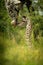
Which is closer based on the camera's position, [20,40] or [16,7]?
[20,40]

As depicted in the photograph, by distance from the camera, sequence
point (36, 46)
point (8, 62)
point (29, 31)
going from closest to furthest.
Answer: point (8, 62) → point (36, 46) → point (29, 31)

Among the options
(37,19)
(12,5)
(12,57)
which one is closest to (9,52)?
(12,57)

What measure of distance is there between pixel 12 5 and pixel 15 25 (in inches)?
14.3

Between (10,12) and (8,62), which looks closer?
(8,62)

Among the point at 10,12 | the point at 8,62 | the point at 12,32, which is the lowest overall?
the point at 8,62

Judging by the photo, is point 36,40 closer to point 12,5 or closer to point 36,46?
point 36,46

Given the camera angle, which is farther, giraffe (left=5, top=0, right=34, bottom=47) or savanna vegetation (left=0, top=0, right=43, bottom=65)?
giraffe (left=5, top=0, right=34, bottom=47)

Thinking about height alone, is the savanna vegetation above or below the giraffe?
below

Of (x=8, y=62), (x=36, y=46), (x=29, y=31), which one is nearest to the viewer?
(x=8, y=62)

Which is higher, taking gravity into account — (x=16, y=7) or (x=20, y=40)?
(x=16, y=7)

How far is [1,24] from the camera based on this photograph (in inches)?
163

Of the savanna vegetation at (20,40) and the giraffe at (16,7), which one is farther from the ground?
the giraffe at (16,7)

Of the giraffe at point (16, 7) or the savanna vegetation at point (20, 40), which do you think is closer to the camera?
the savanna vegetation at point (20, 40)

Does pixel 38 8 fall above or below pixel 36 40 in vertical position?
above
